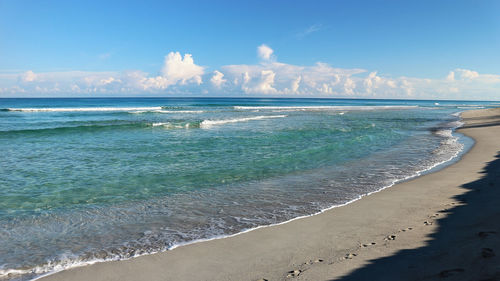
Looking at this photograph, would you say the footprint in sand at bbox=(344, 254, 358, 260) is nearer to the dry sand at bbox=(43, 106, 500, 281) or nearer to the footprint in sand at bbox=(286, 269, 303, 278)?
the dry sand at bbox=(43, 106, 500, 281)

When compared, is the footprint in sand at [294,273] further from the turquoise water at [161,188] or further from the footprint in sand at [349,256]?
the turquoise water at [161,188]

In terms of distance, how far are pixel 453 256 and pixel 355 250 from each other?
1.34m

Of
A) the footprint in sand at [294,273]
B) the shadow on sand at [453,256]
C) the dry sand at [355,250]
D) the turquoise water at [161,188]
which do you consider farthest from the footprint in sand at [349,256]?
the turquoise water at [161,188]

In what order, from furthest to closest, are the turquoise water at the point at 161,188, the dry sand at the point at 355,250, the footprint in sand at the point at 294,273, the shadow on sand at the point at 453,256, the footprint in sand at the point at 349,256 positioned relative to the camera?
1. the turquoise water at the point at 161,188
2. the footprint in sand at the point at 349,256
3. the footprint in sand at the point at 294,273
4. the dry sand at the point at 355,250
5. the shadow on sand at the point at 453,256

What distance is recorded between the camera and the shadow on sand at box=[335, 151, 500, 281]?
12.1 ft

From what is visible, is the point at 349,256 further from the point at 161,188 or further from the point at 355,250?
the point at 161,188

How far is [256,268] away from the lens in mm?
4496

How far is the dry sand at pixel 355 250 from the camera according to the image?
403cm

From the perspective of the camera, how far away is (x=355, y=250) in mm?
4887

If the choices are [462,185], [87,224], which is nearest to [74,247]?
[87,224]

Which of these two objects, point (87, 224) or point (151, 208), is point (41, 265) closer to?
point (87, 224)

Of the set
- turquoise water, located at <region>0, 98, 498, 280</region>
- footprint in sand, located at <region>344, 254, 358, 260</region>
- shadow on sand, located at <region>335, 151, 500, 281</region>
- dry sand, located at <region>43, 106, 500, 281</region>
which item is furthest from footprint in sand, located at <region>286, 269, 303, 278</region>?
turquoise water, located at <region>0, 98, 498, 280</region>

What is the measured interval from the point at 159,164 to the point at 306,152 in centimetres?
709

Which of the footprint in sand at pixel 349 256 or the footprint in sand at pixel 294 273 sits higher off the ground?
the footprint in sand at pixel 349 256
